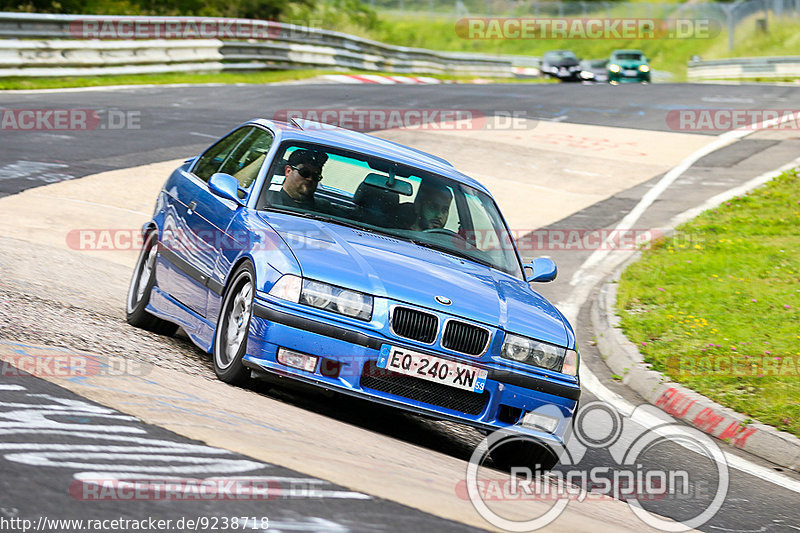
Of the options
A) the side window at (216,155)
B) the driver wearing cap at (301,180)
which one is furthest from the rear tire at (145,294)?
the driver wearing cap at (301,180)

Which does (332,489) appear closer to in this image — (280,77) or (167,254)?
(167,254)

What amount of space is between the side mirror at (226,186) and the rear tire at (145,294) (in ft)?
3.50

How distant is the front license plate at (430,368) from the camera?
18.5 feet

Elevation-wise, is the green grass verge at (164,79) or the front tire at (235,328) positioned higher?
the front tire at (235,328)

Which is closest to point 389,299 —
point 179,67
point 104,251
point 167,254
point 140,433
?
point 140,433

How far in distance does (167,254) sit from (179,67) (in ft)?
69.2

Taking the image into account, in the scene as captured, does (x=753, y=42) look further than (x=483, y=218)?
Yes

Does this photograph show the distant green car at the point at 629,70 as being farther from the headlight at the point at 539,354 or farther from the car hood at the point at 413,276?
the headlight at the point at 539,354

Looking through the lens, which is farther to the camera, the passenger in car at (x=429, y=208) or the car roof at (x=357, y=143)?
the car roof at (x=357, y=143)

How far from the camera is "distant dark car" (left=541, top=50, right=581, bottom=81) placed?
48.8m

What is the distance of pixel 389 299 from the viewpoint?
18.7ft

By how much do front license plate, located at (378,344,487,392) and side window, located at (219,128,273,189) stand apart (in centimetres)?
192

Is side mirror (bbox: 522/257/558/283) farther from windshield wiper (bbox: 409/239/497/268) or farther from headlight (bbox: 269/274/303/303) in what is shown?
headlight (bbox: 269/274/303/303)

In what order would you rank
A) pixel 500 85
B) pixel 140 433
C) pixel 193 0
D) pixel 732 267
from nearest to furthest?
1. pixel 140 433
2. pixel 732 267
3. pixel 500 85
4. pixel 193 0
